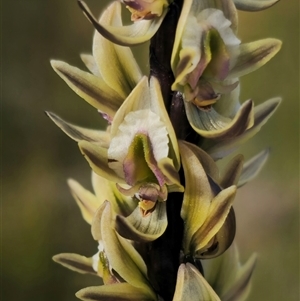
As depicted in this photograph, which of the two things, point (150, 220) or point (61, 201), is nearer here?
point (150, 220)

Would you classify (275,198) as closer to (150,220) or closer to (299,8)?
(299,8)

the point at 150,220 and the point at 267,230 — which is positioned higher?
the point at 150,220

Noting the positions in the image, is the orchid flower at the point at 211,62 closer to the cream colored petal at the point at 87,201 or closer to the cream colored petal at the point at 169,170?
the cream colored petal at the point at 169,170

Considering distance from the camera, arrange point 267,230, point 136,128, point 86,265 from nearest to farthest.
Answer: point 136,128, point 86,265, point 267,230

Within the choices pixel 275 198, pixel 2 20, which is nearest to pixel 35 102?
pixel 2 20

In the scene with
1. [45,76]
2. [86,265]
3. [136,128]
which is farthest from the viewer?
[45,76]

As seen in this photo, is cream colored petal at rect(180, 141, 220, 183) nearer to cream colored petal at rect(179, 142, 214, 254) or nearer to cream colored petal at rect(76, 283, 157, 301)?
cream colored petal at rect(179, 142, 214, 254)

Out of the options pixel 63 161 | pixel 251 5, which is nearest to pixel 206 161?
pixel 251 5

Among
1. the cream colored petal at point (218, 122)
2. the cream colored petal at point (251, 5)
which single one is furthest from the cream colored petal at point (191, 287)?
the cream colored petal at point (251, 5)
